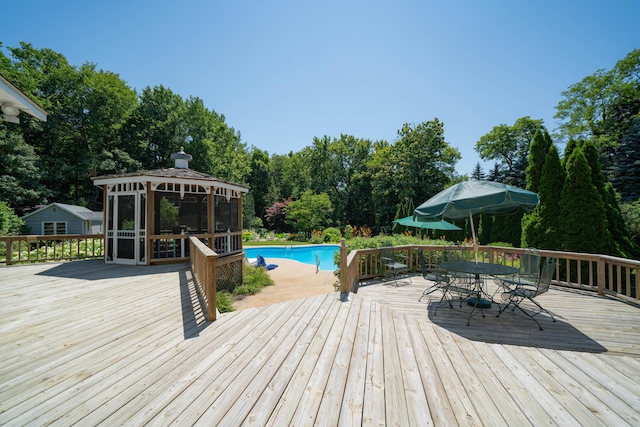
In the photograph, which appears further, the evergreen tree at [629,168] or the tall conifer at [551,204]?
the evergreen tree at [629,168]

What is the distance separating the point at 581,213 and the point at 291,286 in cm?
806

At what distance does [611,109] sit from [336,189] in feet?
73.2

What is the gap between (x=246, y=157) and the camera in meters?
29.3

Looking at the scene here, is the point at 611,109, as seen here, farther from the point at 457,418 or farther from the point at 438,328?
the point at 457,418

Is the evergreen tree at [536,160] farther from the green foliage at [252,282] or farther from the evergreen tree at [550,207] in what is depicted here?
the green foliage at [252,282]

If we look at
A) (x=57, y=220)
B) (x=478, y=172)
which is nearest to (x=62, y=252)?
(x=57, y=220)

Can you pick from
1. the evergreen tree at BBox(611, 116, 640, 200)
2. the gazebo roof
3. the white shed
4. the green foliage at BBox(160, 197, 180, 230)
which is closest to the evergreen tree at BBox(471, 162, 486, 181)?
the evergreen tree at BBox(611, 116, 640, 200)

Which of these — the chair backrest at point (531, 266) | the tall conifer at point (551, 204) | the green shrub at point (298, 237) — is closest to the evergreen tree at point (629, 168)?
the tall conifer at point (551, 204)

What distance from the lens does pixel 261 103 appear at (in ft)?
53.0

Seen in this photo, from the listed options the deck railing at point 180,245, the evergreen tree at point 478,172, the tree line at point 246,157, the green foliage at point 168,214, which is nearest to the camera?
the deck railing at point 180,245

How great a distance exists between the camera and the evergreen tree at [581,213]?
5.97m

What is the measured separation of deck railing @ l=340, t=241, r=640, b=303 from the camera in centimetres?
457

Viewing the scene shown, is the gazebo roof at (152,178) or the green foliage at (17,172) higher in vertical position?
the green foliage at (17,172)

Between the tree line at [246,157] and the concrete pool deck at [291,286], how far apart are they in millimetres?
9083
